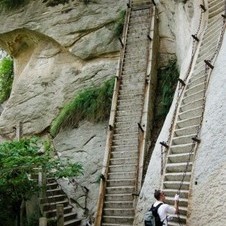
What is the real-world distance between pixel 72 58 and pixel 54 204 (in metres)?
7.33

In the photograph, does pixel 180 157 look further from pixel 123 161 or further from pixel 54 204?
pixel 54 204

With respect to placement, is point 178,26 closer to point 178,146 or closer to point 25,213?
point 178,146

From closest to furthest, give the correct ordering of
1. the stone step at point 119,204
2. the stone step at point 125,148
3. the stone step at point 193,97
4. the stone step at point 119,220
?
the stone step at point 193,97, the stone step at point 119,220, the stone step at point 119,204, the stone step at point 125,148

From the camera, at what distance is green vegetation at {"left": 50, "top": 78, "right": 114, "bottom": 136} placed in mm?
14031

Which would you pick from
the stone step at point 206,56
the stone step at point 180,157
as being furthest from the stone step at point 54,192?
the stone step at point 206,56

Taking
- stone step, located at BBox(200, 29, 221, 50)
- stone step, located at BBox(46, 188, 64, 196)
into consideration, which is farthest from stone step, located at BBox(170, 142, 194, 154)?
stone step, located at BBox(46, 188, 64, 196)

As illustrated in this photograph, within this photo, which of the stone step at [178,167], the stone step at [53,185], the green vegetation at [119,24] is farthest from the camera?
the green vegetation at [119,24]

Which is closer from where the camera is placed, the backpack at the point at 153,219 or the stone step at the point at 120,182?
the backpack at the point at 153,219

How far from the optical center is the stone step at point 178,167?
7.89 m

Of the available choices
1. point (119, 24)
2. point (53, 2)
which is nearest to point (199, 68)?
point (119, 24)

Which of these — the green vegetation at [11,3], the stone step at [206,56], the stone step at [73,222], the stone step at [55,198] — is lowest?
the stone step at [73,222]

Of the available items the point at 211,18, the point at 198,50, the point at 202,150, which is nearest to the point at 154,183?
the point at 202,150

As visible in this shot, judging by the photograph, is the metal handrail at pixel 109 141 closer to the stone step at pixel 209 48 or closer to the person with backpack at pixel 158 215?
the stone step at pixel 209 48

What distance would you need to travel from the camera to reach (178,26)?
45.5 ft
